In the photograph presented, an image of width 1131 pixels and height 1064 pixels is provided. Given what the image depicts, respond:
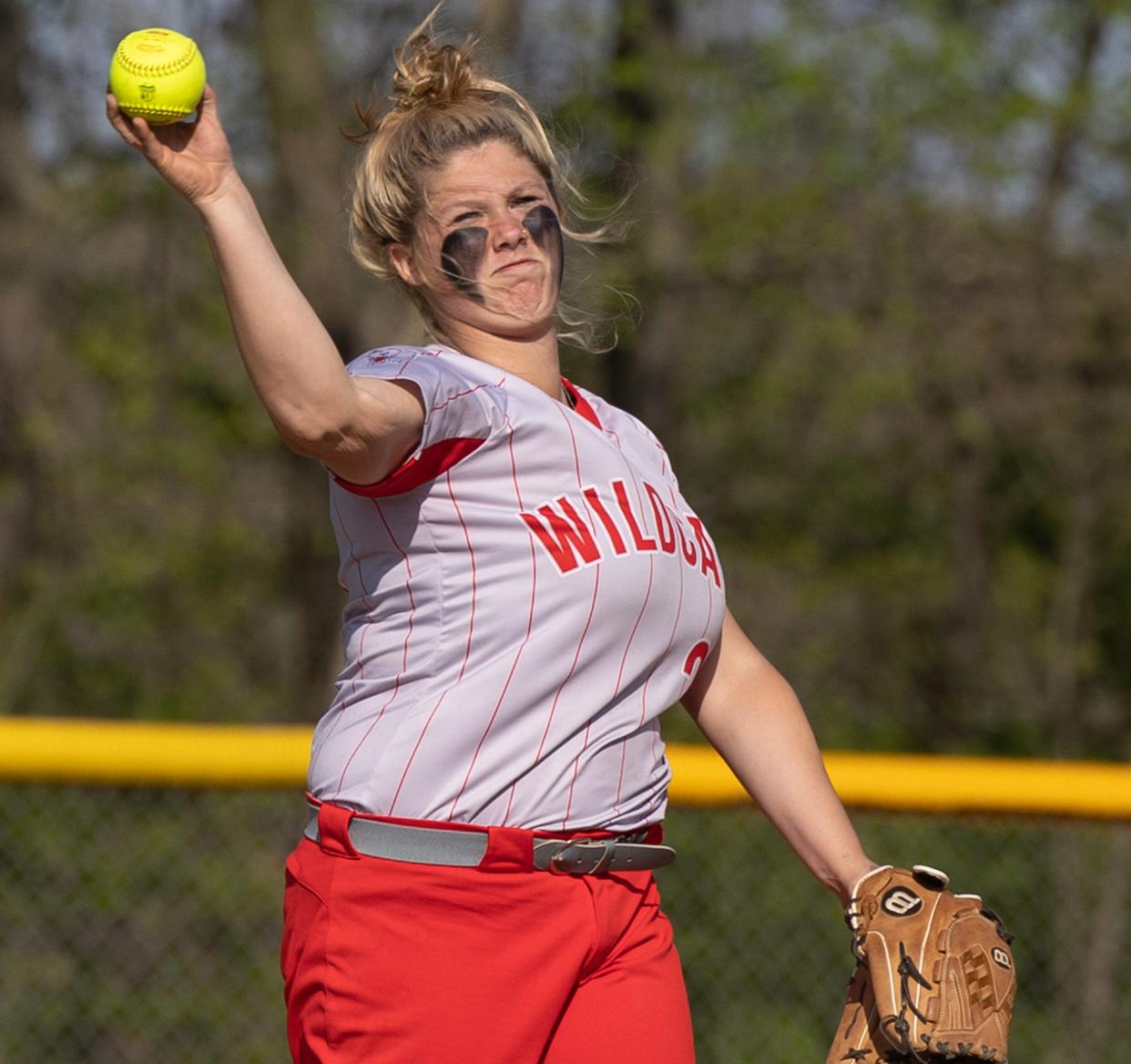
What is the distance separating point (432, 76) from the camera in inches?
82.7

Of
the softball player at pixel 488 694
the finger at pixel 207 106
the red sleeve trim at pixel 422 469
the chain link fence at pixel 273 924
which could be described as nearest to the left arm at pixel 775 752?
the softball player at pixel 488 694

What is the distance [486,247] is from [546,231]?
0.10 m

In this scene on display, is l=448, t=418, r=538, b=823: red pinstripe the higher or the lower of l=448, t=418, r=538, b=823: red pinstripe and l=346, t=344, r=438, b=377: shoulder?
the lower

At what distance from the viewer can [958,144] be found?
7141 millimetres

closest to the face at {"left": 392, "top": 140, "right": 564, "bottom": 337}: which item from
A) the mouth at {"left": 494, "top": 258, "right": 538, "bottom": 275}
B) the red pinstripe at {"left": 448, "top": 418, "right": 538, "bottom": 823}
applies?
the mouth at {"left": 494, "top": 258, "right": 538, "bottom": 275}

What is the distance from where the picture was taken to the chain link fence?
11.7ft

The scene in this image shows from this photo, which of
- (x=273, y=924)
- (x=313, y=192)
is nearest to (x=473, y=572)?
(x=273, y=924)

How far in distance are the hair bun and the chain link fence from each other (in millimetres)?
1964

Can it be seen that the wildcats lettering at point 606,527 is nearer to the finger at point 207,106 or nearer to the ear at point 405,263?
the ear at point 405,263

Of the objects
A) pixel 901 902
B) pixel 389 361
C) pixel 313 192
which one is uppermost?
pixel 389 361

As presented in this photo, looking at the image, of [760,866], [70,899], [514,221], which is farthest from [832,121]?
[514,221]

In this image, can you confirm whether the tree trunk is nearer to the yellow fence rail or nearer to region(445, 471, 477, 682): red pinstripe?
the yellow fence rail

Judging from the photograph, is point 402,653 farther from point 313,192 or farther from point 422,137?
point 313,192

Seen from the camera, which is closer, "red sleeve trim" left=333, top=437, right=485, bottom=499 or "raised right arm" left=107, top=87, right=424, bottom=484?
"raised right arm" left=107, top=87, right=424, bottom=484
